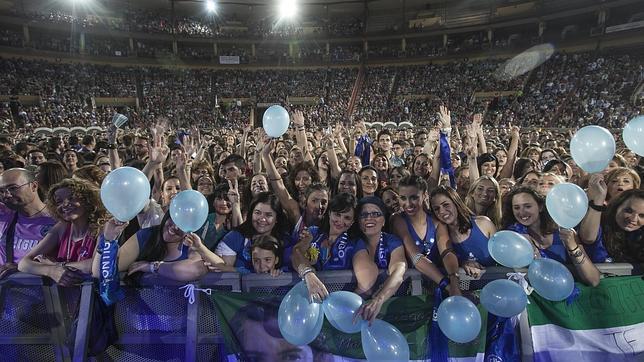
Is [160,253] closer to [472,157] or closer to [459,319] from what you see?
[459,319]

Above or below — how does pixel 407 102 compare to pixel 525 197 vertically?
above

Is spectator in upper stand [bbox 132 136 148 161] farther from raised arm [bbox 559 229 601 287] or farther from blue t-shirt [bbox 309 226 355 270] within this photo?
raised arm [bbox 559 229 601 287]

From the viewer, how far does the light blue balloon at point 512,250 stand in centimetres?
258

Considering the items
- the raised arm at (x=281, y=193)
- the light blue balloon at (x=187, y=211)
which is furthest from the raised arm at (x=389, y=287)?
the raised arm at (x=281, y=193)

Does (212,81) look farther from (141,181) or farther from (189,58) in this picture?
(141,181)

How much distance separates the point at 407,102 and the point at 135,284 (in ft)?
105

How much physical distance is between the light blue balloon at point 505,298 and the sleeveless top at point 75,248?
9.47 ft

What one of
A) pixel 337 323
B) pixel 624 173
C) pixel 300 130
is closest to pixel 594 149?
pixel 624 173

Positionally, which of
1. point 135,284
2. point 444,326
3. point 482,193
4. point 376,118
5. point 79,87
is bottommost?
point 444,326

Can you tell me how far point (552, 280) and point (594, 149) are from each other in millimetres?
1273

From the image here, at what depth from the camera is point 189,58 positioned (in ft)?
122

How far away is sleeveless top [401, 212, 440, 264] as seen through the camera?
3.19 metres

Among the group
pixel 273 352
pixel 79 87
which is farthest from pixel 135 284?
pixel 79 87

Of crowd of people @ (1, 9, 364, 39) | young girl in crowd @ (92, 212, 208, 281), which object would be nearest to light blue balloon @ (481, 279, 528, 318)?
young girl in crowd @ (92, 212, 208, 281)
